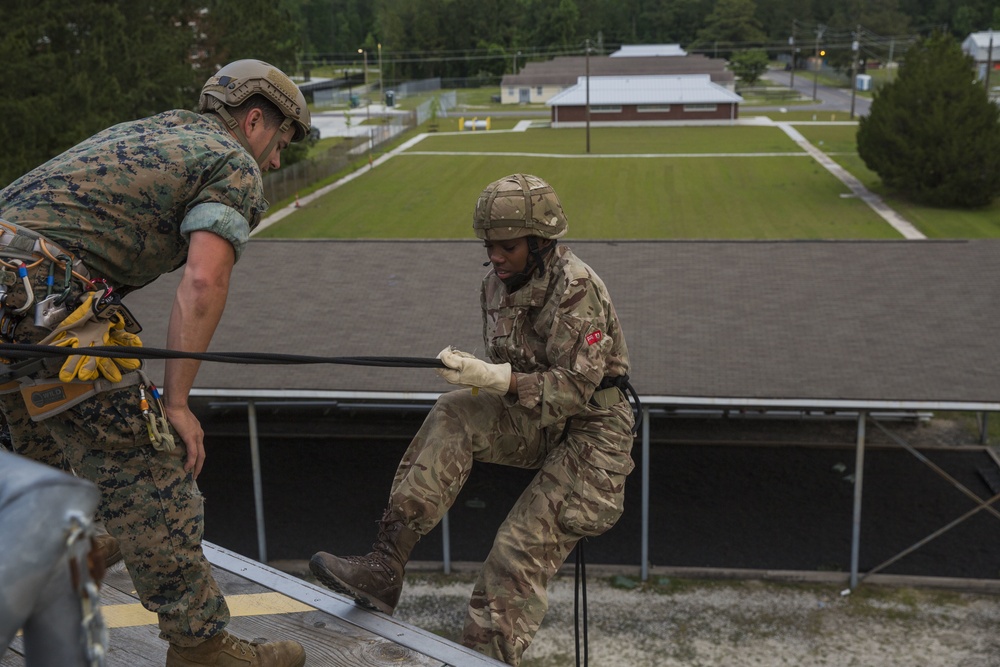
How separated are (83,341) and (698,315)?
1194 centimetres

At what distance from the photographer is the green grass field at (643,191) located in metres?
38.9

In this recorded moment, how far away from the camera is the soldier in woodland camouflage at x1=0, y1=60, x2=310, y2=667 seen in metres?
3.62

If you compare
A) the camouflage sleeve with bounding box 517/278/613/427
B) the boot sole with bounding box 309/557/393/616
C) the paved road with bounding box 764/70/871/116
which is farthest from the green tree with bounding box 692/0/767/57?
the boot sole with bounding box 309/557/393/616

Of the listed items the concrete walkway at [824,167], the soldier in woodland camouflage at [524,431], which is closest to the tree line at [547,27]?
the concrete walkway at [824,167]

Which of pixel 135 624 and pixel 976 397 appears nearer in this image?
pixel 135 624

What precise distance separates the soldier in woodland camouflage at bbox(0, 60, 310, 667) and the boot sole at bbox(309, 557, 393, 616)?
1.47ft

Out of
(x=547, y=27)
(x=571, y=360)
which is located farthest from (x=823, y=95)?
(x=571, y=360)

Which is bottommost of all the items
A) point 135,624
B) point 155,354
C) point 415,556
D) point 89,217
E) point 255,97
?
point 415,556

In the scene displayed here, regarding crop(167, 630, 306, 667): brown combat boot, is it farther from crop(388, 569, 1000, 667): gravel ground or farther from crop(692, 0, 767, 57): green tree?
crop(692, 0, 767, 57): green tree

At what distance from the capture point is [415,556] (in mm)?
14016

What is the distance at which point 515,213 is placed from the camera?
4.46 meters

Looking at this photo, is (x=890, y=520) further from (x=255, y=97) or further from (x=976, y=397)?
(x=255, y=97)

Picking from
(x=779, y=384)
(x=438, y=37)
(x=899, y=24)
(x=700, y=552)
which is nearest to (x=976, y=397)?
(x=779, y=384)

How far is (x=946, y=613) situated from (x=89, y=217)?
462 inches
